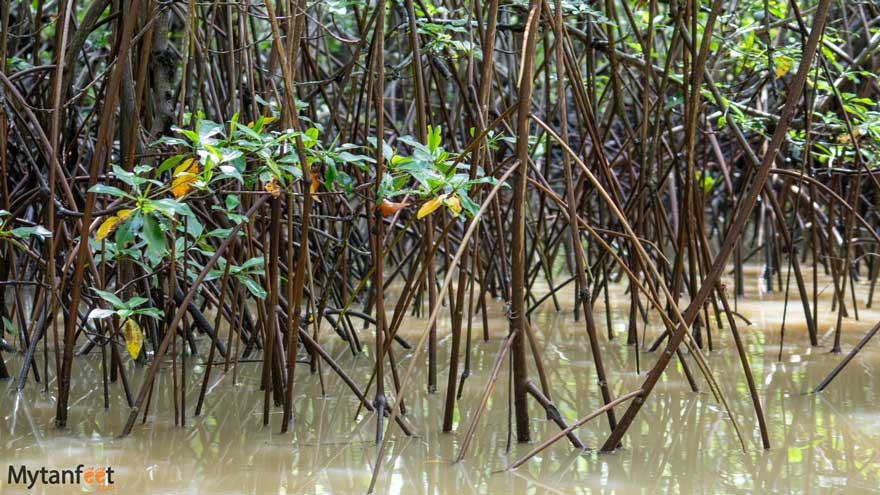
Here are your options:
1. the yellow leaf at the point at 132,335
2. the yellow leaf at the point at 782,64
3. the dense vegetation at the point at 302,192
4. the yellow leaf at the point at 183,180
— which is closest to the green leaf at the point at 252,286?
the dense vegetation at the point at 302,192

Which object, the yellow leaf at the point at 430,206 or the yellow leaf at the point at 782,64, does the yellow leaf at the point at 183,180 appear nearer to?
the yellow leaf at the point at 430,206

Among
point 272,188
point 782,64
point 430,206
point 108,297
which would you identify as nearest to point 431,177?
point 430,206

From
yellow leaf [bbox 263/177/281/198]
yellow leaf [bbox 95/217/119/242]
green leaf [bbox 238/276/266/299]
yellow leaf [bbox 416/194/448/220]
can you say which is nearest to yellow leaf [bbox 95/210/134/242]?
yellow leaf [bbox 95/217/119/242]

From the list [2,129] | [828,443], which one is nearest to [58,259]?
[2,129]

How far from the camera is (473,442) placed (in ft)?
6.82

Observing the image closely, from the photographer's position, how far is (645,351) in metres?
3.12

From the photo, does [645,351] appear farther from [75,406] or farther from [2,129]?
[2,129]

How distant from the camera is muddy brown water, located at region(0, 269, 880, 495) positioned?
6.03ft

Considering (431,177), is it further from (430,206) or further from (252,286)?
(252,286)

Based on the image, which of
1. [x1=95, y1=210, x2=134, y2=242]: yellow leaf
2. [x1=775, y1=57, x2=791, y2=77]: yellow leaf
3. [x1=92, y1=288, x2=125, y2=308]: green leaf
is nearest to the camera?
[x1=95, y1=210, x2=134, y2=242]: yellow leaf

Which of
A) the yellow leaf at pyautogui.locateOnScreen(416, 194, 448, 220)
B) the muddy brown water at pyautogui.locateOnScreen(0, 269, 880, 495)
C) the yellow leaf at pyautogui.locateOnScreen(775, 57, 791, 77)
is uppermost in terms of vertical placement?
the yellow leaf at pyautogui.locateOnScreen(775, 57, 791, 77)

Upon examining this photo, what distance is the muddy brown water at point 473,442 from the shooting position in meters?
1.84

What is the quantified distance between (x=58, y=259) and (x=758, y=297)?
117 inches

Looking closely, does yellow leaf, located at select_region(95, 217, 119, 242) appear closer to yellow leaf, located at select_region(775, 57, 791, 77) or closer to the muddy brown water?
the muddy brown water
